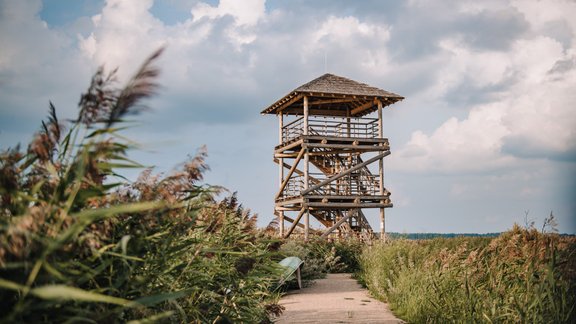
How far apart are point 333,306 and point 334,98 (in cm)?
1693

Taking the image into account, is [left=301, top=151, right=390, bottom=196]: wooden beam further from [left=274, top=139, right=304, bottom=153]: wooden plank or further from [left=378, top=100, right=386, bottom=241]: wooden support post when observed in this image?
[left=274, top=139, right=304, bottom=153]: wooden plank

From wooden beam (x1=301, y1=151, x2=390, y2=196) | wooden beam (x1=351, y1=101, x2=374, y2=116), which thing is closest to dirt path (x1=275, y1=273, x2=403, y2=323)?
wooden beam (x1=301, y1=151, x2=390, y2=196)

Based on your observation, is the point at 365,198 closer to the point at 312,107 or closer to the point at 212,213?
the point at 312,107

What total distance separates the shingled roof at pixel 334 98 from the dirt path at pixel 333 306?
37.8 feet

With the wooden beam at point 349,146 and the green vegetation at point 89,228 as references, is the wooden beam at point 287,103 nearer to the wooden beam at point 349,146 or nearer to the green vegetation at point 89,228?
the wooden beam at point 349,146

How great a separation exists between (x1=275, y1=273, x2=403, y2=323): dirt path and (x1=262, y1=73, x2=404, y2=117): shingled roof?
11506 millimetres

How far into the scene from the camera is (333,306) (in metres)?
9.40

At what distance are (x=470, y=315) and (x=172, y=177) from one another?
3.79 metres

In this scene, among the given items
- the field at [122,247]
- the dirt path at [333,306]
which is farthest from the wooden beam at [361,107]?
the field at [122,247]

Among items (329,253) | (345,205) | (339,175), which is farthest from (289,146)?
(329,253)

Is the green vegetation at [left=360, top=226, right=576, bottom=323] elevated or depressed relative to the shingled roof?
depressed

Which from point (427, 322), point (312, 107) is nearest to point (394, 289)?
point (427, 322)

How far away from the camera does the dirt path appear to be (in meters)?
7.99

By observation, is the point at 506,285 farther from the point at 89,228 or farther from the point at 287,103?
the point at 287,103
